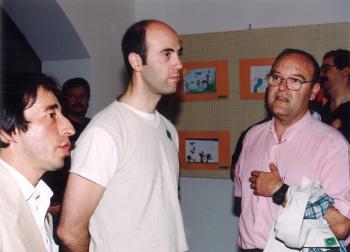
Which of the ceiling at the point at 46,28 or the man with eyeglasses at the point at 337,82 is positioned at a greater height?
the ceiling at the point at 46,28

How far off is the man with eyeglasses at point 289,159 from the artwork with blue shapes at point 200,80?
149cm

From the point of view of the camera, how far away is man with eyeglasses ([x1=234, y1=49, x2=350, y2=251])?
165 cm

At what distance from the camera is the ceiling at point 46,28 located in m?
2.89

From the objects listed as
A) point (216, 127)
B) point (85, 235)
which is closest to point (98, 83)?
point (216, 127)

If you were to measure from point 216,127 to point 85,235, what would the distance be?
1.99 meters

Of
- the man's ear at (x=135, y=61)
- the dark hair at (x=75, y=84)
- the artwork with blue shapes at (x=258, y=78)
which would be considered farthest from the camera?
the artwork with blue shapes at (x=258, y=78)

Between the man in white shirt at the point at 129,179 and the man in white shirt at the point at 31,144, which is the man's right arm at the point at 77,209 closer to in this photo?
the man in white shirt at the point at 129,179

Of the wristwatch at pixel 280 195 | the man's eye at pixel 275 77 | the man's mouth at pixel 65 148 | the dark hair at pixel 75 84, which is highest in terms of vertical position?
the dark hair at pixel 75 84

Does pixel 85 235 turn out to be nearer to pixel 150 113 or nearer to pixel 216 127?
pixel 150 113

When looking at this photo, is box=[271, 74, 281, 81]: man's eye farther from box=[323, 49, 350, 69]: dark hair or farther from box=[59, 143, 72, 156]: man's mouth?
box=[323, 49, 350, 69]: dark hair

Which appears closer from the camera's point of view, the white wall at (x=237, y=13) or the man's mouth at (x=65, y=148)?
the man's mouth at (x=65, y=148)

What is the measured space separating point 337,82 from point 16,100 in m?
2.15

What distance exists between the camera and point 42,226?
1.32 meters

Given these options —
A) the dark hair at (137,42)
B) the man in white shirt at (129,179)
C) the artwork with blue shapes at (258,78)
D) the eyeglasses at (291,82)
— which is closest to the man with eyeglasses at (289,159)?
the eyeglasses at (291,82)
